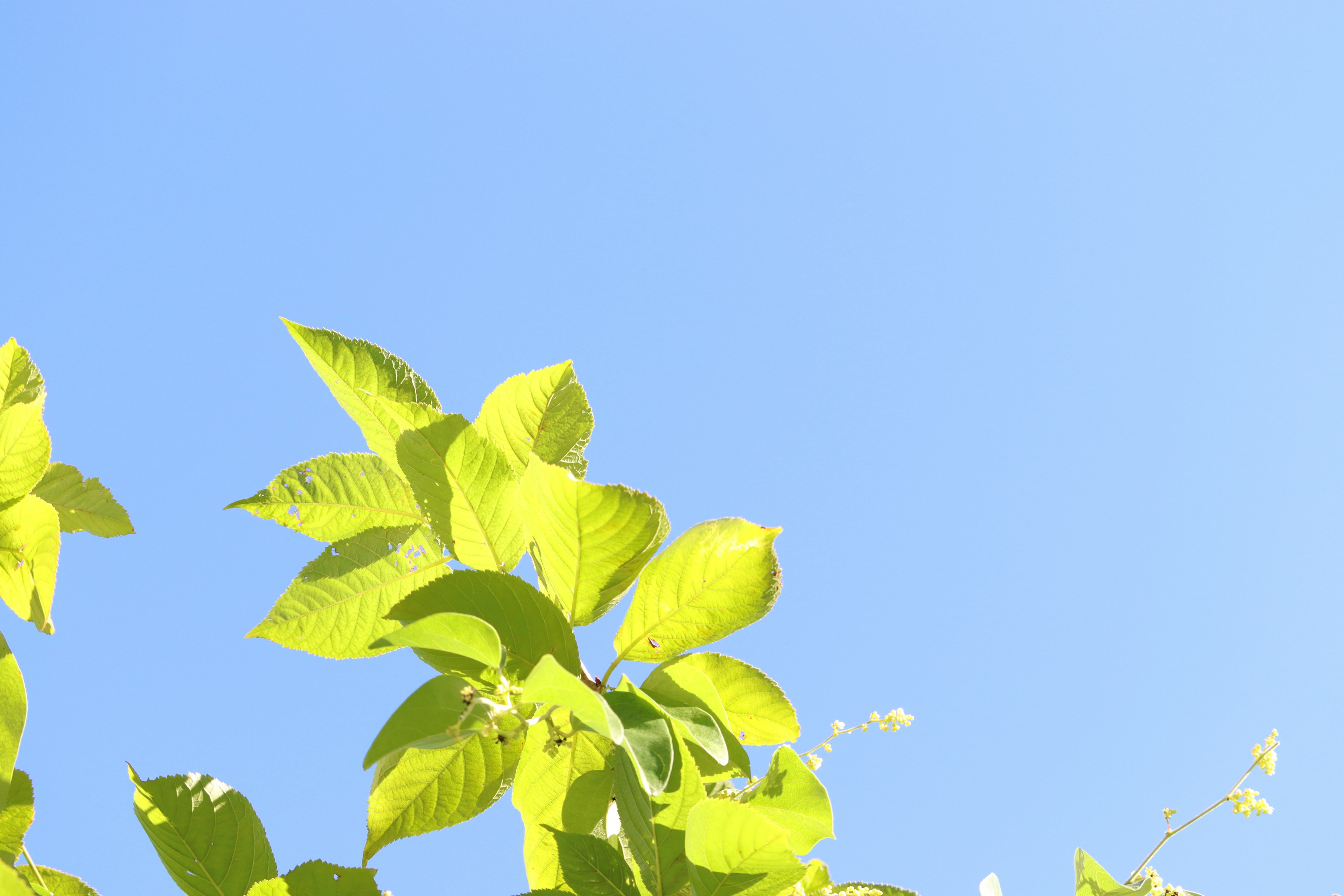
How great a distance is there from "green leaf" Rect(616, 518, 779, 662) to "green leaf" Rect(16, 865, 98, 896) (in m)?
1.22

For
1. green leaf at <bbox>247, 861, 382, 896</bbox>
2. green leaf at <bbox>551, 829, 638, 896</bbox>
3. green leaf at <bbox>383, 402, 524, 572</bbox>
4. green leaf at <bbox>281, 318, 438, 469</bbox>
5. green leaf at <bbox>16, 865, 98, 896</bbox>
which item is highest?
green leaf at <bbox>281, 318, 438, 469</bbox>

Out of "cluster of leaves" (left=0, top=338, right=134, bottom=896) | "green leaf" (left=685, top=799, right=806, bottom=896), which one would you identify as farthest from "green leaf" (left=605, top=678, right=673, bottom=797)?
"cluster of leaves" (left=0, top=338, right=134, bottom=896)

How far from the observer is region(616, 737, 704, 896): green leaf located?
1.47 metres

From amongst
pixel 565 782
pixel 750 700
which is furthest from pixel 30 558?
pixel 750 700

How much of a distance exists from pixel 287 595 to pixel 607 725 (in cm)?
97

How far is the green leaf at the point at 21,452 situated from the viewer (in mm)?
1774

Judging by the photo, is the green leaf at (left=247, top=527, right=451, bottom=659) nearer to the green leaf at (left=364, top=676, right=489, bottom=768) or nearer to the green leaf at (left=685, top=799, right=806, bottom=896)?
the green leaf at (left=364, top=676, right=489, bottom=768)

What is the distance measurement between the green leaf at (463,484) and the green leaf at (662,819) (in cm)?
49

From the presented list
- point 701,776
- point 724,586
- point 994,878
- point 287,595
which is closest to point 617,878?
point 701,776

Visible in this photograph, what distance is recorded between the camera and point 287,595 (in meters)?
1.76

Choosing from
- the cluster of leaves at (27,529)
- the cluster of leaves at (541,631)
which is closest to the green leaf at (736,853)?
the cluster of leaves at (541,631)

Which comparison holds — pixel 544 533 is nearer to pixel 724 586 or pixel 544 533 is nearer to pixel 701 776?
pixel 724 586

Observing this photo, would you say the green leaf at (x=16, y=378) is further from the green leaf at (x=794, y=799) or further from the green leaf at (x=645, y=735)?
the green leaf at (x=794, y=799)

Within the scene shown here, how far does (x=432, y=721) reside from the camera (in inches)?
50.8
